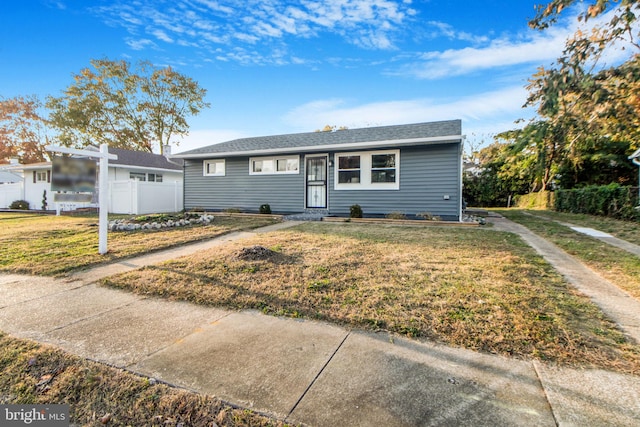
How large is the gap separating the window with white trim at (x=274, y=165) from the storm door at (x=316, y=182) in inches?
21.1

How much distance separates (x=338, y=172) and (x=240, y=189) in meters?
4.59

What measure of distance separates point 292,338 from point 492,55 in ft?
41.4

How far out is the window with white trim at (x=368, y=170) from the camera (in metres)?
10.8

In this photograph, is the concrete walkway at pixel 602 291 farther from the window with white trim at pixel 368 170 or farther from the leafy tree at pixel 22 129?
the leafy tree at pixel 22 129

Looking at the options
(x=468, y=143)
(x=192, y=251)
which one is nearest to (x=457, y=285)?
(x=192, y=251)

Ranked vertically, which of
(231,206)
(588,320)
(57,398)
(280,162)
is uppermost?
(280,162)

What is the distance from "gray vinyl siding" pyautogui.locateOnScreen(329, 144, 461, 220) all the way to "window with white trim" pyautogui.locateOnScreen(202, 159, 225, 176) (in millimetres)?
6645

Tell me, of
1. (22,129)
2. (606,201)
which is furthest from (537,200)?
(22,129)

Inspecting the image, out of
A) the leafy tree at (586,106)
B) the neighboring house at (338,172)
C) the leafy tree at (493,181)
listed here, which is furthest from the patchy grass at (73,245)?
the leafy tree at (493,181)

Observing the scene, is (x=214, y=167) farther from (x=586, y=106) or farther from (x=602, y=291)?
(x=586, y=106)

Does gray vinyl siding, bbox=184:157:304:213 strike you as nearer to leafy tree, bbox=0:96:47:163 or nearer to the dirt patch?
the dirt patch

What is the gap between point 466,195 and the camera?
2398 centimetres

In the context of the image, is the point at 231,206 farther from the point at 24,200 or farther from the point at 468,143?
the point at 468,143

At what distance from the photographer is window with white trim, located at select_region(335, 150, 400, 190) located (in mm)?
10750
